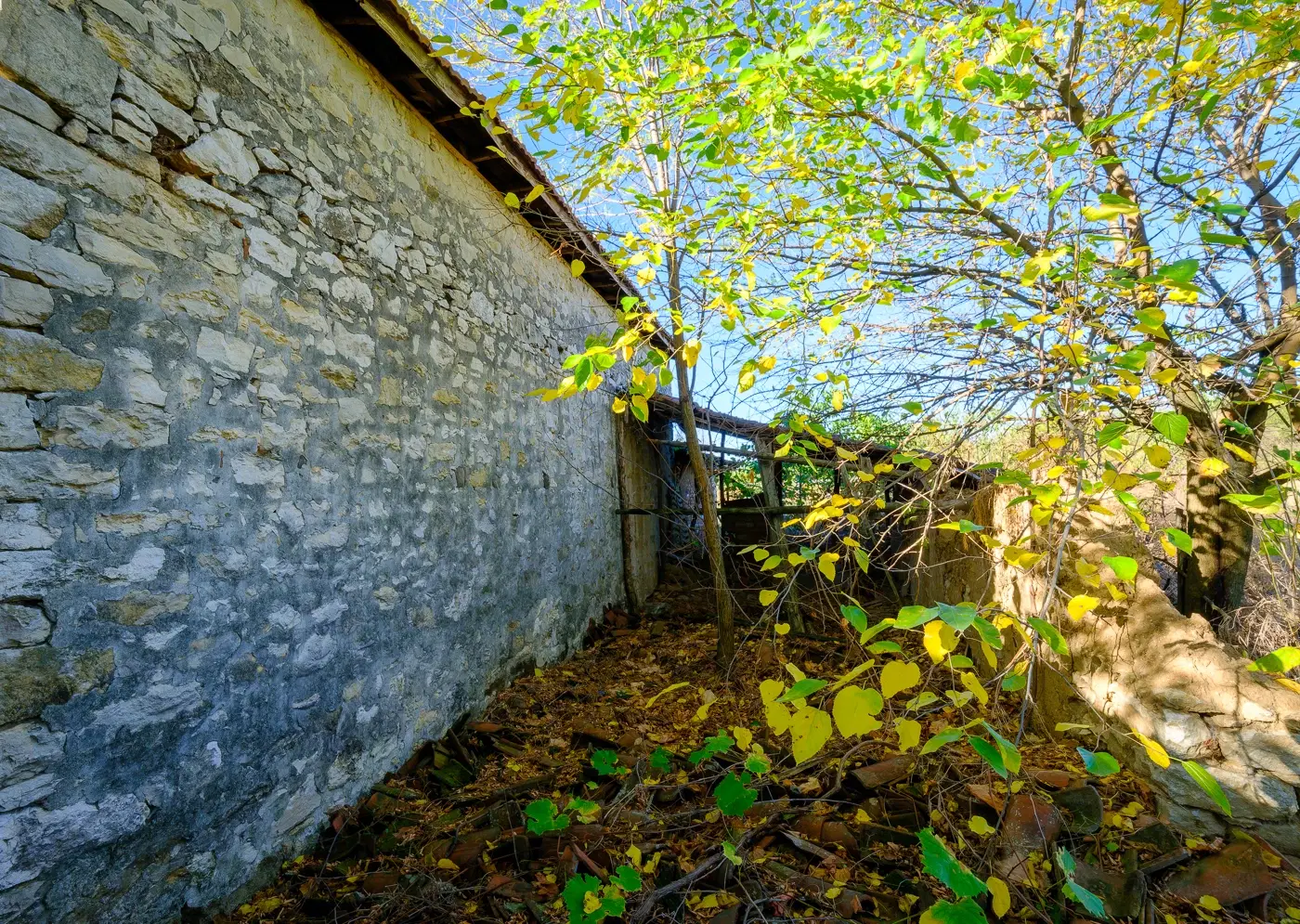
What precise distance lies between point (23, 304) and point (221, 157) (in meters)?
0.97

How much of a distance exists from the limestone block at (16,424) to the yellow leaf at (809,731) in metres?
2.19

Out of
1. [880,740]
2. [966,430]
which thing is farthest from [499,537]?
[966,430]

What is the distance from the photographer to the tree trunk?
3.73 m

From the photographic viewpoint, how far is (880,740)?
3150mm

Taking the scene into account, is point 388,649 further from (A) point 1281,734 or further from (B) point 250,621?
(A) point 1281,734

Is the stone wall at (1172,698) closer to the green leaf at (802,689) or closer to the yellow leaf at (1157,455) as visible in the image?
the yellow leaf at (1157,455)

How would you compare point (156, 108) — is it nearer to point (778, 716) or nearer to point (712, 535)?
point (778, 716)

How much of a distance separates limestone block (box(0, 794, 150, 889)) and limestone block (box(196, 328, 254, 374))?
4.75 feet

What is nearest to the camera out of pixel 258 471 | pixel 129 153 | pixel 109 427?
pixel 109 427

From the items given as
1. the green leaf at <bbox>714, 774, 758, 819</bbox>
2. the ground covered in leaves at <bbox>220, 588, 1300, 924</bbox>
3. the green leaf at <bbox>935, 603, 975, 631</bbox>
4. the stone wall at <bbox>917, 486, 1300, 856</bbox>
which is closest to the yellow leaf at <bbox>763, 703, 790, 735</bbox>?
the green leaf at <bbox>935, 603, 975, 631</bbox>

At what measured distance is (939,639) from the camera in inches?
50.2

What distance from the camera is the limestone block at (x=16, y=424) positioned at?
5.54 ft

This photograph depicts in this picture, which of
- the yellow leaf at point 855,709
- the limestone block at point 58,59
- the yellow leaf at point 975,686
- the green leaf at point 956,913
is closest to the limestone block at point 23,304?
the limestone block at point 58,59

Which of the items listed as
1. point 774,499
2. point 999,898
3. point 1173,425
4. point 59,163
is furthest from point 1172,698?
point 59,163
